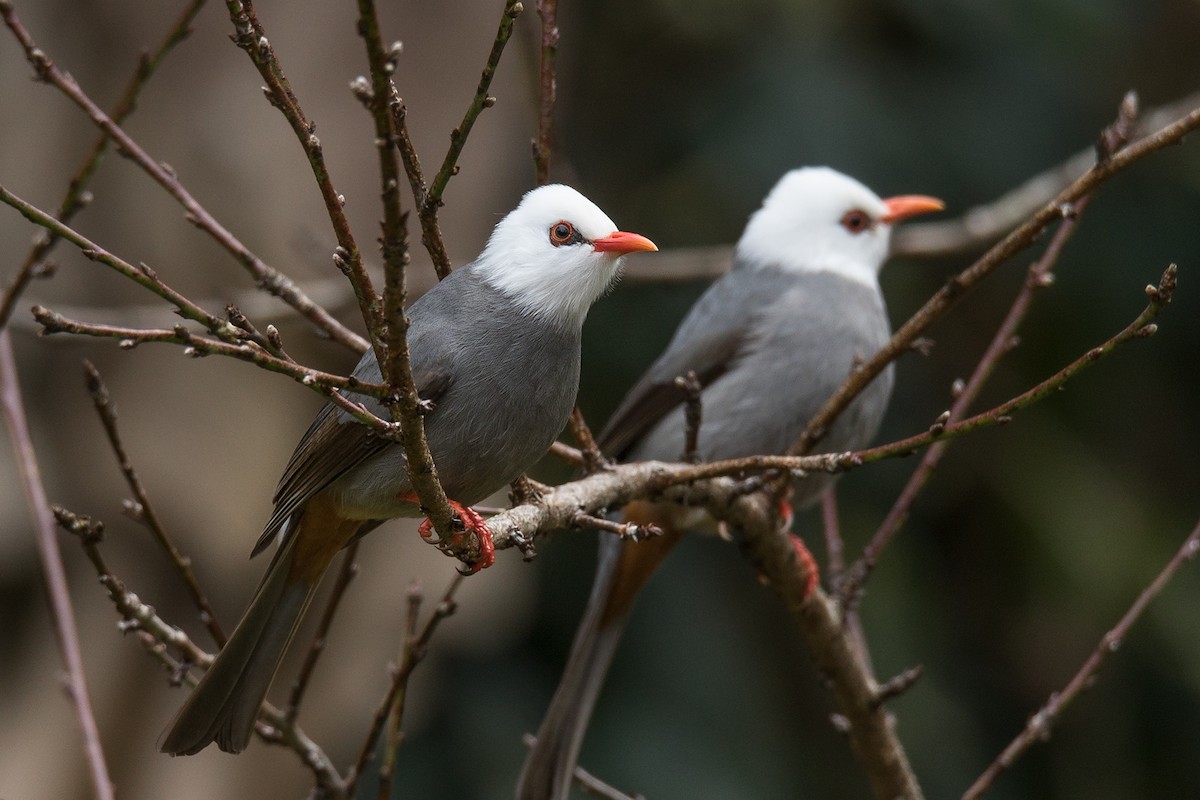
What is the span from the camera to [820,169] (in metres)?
5.45

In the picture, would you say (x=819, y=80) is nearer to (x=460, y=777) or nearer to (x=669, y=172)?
(x=669, y=172)

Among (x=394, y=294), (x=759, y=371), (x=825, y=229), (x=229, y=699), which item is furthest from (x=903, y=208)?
(x=394, y=294)

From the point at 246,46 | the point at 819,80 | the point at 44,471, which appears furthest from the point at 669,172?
the point at 246,46

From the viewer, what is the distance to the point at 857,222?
5270 millimetres

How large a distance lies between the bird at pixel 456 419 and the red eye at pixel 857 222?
249cm

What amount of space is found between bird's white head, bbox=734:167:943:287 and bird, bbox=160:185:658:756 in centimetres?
230

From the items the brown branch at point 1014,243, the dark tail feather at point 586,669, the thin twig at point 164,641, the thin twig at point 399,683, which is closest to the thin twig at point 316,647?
the thin twig at point 164,641

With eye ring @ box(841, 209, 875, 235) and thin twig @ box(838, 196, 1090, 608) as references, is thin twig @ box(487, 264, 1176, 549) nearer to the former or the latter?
thin twig @ box(838, 196, 1090, 608)

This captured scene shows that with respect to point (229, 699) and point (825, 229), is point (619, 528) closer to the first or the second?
point (229, 699)

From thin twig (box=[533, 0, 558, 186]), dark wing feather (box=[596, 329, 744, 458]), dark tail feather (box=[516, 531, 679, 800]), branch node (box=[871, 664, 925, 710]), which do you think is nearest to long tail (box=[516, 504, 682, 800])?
dark tail feather (box=[516, 531, 679, 800])

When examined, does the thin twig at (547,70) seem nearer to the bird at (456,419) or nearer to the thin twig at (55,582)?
the bird at (456,419)

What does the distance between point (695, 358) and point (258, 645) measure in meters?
2.35

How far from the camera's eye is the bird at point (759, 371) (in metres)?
4.35

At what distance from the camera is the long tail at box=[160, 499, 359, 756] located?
2.71m
